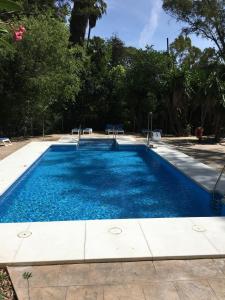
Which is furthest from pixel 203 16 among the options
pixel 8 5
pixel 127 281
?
pixel 8 5

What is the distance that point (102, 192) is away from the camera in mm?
8828

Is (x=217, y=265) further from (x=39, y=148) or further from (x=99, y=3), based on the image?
(x=99, y=3)

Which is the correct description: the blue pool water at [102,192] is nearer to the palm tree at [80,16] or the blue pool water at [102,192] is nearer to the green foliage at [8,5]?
the green foliage at [8,5]

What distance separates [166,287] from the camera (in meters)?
3.67

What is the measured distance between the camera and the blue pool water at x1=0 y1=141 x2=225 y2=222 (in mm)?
7250

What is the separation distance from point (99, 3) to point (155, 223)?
2266 centimetres

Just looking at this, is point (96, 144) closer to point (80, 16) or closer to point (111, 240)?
point (80, 16)

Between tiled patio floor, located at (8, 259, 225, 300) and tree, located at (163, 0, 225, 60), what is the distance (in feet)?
64.3

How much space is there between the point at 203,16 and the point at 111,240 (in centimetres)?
1976

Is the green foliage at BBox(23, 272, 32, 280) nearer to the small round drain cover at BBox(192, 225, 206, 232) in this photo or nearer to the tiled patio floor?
the tiled patio floor

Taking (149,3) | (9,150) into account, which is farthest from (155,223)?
(149,3)

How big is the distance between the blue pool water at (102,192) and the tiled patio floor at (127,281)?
9.50 ft

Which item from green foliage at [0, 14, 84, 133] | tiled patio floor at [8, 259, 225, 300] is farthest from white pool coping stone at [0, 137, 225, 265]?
green foliage at [0, 14, 84, 133]

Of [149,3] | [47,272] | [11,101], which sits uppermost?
[149,3]
